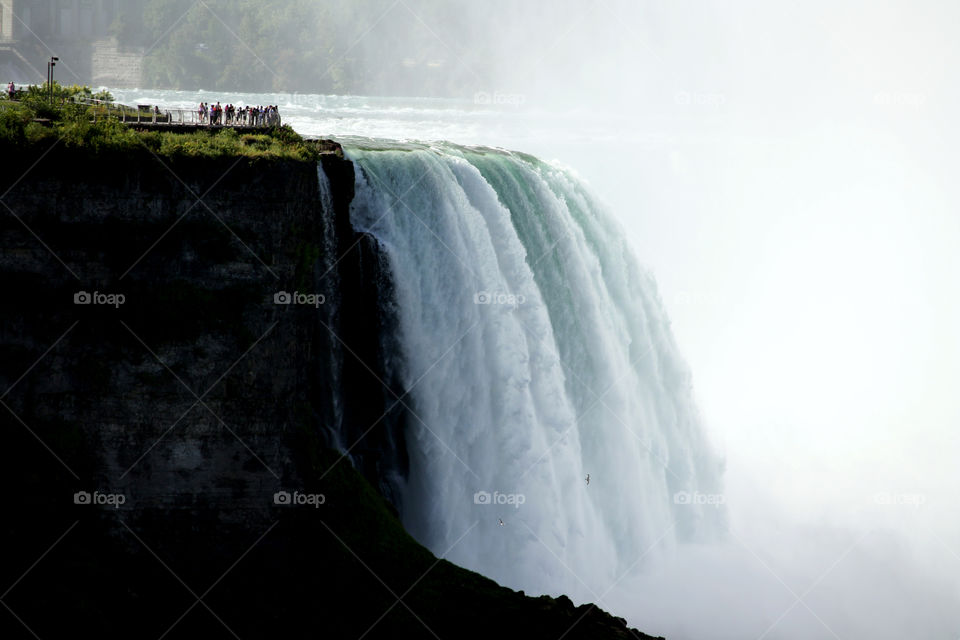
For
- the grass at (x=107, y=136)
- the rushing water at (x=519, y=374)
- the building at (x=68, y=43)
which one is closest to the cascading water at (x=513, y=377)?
the rushing water at (x=519, y=374)

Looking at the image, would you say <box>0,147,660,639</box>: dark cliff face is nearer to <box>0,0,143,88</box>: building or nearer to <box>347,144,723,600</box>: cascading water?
<box>347,144,723,600</box>: cascading water

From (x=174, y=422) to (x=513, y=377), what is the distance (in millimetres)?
7701

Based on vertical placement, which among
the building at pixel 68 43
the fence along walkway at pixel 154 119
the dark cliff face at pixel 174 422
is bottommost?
the dark cliff face at pixel 174 422

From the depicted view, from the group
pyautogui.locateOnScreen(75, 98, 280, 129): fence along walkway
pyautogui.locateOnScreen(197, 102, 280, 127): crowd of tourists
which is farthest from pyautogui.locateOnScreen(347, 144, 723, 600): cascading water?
pyautogui.locateOnScreen(75, 98, 280, 129): fence along walkway

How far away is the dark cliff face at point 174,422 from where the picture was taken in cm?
1550

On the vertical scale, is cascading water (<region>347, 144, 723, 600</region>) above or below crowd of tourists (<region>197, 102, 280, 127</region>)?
below

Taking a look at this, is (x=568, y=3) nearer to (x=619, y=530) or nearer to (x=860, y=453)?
(x=860, y=453)

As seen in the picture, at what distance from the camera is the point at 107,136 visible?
51.5 feet

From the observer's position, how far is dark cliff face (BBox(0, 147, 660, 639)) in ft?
50.9

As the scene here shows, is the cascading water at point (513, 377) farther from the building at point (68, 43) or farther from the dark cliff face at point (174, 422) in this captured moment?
the building at point (68, 43)

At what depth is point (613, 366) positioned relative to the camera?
25625mm

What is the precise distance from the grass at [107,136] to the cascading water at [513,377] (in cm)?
355

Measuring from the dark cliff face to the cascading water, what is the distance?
3568 millimetres

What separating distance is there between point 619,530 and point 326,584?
9689 mm
